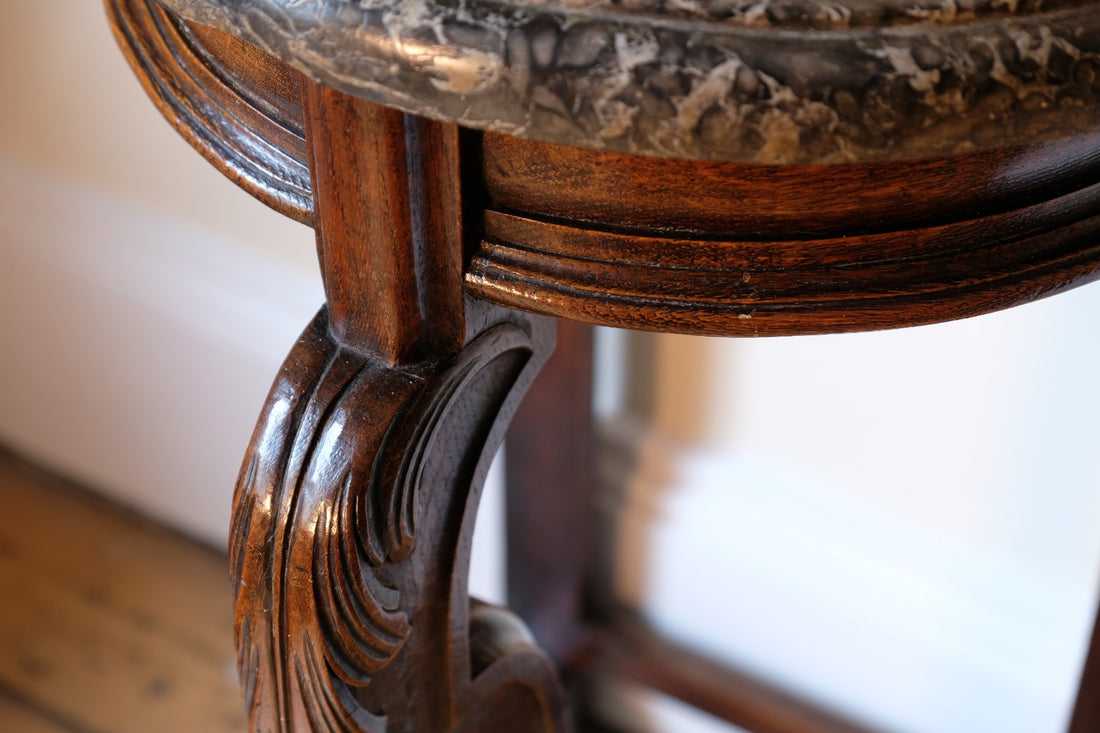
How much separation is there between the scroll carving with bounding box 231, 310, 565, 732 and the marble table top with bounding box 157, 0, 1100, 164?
0.12 m

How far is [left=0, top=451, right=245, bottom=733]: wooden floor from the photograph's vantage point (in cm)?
94

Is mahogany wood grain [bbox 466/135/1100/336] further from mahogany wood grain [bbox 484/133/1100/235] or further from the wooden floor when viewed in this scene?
the wooden floor

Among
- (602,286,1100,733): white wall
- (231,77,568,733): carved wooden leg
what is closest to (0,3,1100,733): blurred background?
(602,286,1100,733): white wall

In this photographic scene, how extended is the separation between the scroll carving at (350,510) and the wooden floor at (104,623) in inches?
22.5

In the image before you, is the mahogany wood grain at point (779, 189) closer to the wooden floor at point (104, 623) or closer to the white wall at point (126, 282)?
the white wall at point (126, 282)

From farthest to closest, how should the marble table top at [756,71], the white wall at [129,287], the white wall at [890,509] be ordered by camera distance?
the white wall at [129,287]
the white wall at [890,509]
the marble table top at [756,71]

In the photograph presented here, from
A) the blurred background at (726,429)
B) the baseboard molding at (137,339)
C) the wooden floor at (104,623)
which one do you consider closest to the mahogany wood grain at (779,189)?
the blurred background at (726,429)

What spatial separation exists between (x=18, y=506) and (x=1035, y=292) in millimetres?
1029

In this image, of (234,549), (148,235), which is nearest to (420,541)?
(234,549)

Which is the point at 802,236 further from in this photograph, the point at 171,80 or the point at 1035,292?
the point at 171,80

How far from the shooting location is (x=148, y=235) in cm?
97

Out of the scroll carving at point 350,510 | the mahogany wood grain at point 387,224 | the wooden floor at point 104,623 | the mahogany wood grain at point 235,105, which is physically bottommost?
the wooden floor at point 104,623

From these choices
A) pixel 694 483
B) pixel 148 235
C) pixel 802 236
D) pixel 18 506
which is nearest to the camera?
pixel 802 236

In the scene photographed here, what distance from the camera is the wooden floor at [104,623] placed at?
935mm
